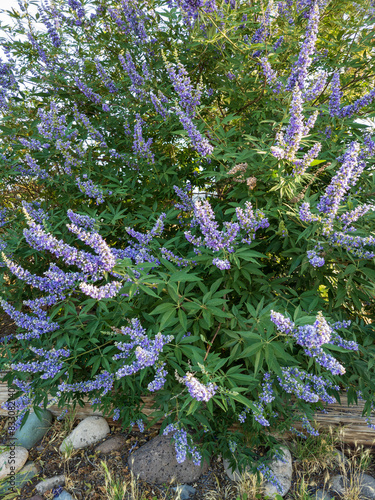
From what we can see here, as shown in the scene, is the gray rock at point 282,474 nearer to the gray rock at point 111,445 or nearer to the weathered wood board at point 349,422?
the weathered wood board at point 349,422

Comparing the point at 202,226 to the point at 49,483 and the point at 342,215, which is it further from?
the point at 49,483

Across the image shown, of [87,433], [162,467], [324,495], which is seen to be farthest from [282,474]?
[87,433]

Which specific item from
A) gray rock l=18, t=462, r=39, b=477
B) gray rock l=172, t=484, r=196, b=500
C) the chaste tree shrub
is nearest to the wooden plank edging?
the chaste tree shrub

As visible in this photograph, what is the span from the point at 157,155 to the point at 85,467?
11.9 ft

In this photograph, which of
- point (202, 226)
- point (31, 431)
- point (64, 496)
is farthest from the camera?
point (31, 431)

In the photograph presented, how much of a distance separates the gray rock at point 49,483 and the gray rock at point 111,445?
0.45 meters

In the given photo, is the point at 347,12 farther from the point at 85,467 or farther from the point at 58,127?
the point at 85,467

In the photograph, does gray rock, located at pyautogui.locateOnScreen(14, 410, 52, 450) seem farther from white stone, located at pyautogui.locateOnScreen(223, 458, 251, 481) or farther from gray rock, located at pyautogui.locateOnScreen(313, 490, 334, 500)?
gray rock, located at pyautogui.locateOnScreen(313, 490, 334, 500)

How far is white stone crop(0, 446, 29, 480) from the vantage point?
12.9 feet

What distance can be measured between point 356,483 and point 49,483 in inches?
124

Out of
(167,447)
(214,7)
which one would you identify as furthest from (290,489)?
(214,7)

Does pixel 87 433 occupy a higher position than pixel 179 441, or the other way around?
pixel 179 441

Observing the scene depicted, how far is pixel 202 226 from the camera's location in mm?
2588
